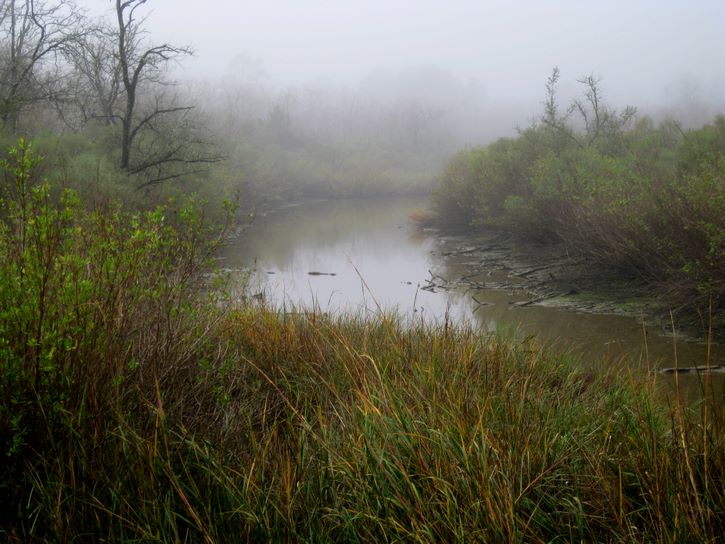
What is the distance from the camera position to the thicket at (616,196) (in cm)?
1030

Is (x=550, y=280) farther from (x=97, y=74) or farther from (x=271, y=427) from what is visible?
(x=97, y=74)

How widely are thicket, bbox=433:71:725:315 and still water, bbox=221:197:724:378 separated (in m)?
1.15

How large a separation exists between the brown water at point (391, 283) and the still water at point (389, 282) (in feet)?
0.07

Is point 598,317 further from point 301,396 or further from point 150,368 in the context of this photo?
point 150,368

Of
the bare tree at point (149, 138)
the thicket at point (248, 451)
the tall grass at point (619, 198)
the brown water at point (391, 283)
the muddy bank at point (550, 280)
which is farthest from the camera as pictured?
Answer: the bare tree at point (149, 138)

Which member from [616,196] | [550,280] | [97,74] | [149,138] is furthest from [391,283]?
[97,74]

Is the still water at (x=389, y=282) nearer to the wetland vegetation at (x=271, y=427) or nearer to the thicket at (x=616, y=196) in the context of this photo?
the wetland vegetation at (x=271, y=427)

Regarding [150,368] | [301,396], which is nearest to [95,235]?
[150,368]

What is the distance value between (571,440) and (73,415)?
2482 mm

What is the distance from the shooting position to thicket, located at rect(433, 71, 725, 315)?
406 inches

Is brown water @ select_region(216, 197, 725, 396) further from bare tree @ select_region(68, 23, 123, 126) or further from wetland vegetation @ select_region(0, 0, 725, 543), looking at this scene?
bare tree @ select_region(68, 23, 123, 126)

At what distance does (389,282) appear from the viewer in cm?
1662

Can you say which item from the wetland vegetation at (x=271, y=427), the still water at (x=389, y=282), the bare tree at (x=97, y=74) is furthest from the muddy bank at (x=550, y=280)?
the bare tree at (x=97, y=74)

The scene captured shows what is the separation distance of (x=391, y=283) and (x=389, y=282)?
0.54 feet
